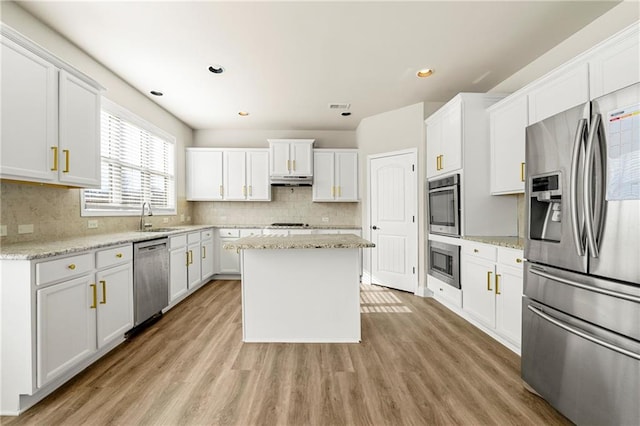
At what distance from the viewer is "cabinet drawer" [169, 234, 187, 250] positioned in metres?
3.43

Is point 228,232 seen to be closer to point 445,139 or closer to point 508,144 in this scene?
point 445,139

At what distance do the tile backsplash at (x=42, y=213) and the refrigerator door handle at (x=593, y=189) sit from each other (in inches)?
147

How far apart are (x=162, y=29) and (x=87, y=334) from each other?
2520 millimetres

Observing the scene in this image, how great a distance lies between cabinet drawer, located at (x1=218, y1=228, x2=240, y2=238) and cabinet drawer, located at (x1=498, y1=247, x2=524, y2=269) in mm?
3925

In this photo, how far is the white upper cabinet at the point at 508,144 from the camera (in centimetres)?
258

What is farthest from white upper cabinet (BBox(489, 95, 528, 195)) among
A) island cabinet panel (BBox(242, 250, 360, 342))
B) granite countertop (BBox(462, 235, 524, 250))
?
island cabinet panel (BBox(242, 250, 360, 342))

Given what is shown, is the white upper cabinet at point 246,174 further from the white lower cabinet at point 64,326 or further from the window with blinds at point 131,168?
the white lower cabinet at point 64,326

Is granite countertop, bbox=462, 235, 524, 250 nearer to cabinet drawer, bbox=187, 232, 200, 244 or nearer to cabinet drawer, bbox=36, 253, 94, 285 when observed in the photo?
cabinet drawer, bbox=36, 253, 94, 285

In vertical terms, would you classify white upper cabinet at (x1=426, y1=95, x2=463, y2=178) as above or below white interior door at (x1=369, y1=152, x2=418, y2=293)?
above

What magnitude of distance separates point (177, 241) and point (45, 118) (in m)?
1.91

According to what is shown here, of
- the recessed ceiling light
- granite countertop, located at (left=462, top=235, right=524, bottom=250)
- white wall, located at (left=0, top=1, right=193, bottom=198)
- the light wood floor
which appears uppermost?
the recessed ceiling light

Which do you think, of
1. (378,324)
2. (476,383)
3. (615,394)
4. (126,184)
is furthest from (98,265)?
(615,394)

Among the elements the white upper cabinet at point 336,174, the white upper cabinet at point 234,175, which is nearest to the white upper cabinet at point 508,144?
→ the white upper cabinet at point 336,174

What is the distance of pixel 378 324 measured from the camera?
2973 mm
